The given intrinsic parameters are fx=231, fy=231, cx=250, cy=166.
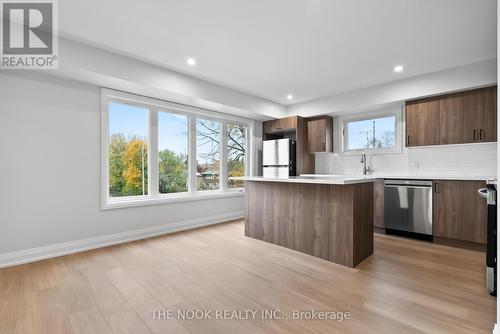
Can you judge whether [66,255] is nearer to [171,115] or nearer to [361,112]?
[171,115]

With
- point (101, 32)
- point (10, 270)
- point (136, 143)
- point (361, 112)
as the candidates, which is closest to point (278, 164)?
point (361, 112)

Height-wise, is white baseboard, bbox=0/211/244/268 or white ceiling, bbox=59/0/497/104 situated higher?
white ceiling, bbox=59/0/497/104

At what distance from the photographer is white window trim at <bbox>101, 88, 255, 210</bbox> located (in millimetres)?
3215

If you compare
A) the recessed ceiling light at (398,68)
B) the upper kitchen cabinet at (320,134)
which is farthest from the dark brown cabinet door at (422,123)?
the upper kitchen cabinet at (320,134)

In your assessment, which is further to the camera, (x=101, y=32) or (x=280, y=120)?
(x=280, y=120)

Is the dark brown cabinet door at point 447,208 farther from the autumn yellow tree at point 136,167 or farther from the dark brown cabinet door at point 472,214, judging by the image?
the autumn yellow tree at point 136,167

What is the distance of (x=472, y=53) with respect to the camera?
2.88 m

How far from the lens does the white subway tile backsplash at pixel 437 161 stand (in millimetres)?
3354

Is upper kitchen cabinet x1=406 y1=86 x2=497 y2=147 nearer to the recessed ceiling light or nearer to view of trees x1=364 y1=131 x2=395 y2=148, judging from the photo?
view of trees x1=364 y1=131 x2=395 y2=148

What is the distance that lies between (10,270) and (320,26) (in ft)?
13.3

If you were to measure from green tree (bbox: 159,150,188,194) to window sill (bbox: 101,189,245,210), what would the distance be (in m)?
0.14

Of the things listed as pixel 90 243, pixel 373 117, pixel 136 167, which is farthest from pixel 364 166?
pixel 90 243

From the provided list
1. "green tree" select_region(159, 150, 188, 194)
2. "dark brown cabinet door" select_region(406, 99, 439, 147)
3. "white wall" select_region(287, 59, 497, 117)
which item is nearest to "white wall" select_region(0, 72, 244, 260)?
"green tree" select_region(159, 150, 188, 194)

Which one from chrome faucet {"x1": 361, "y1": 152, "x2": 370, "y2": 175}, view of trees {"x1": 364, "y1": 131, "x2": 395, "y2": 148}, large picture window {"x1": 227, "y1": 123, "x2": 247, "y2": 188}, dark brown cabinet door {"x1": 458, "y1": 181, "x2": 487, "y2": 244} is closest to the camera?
dark brown cabinet door {"x1": 458, "y1": 181, "x2": 487, "y2": 244}
